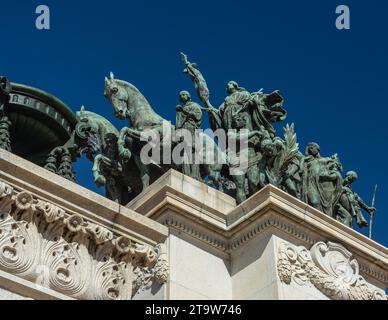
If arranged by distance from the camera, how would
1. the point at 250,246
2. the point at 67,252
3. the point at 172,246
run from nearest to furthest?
the point at 67,252 < the point at 172,246 < the point at 250,246

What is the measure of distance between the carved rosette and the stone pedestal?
24.2 inches

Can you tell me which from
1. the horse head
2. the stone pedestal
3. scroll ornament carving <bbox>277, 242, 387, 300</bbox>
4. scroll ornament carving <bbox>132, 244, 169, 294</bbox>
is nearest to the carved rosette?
scroll ornament carving <bbox>132, 244, 169, 294</bbox>

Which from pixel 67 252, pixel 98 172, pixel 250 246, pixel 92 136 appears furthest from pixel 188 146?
pixel 67 252

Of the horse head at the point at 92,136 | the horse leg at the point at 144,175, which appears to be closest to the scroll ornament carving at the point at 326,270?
the horse leg at the point at 144,175

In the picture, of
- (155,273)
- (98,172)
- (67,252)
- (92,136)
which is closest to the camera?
(67,252)

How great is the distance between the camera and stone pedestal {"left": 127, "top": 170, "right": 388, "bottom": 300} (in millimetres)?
14242

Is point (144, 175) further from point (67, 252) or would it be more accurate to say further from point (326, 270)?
point (326, 270)

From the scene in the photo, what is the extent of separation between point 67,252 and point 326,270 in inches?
162

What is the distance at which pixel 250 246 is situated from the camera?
14.8 metres

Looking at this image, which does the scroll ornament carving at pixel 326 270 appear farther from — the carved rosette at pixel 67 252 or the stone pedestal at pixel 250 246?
the carved rosette at pixel 67 252

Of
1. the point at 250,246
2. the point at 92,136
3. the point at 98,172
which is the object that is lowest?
the point at 250,246

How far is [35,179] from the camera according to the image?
517 inches

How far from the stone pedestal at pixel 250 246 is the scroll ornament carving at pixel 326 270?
1 cm
